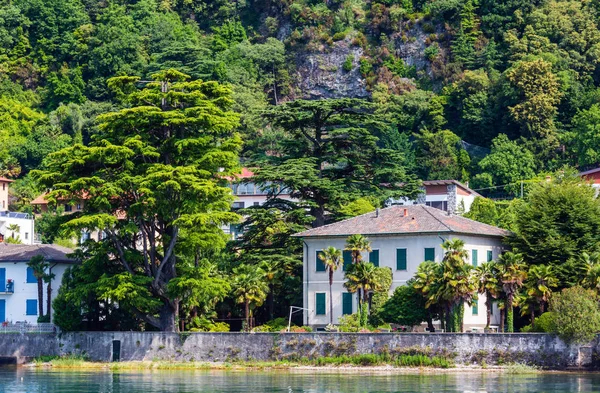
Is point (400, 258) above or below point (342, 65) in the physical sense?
below

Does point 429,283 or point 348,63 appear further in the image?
point 348,63

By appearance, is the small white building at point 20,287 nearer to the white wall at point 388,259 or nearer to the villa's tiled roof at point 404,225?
the white wall at point 388,259

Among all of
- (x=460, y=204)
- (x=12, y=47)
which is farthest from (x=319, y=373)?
(x=12, y=47)

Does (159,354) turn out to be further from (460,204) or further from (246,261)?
(460,204)

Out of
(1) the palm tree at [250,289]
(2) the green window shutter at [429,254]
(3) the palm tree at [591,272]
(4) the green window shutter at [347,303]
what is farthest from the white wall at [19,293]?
(3) the palm tree at [591,272]

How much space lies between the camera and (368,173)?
93.4 metres

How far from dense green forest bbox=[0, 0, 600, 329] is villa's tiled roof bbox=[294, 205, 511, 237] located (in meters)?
3.86

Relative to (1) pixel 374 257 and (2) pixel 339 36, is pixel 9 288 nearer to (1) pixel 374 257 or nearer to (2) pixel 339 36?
(1) pixel 374 257

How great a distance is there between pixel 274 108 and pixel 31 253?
18834 millimetres

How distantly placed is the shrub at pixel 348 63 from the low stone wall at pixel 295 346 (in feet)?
242

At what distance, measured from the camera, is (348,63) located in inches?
5930

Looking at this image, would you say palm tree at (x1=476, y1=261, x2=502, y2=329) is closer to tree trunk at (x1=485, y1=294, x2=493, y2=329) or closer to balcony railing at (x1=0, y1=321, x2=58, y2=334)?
tree trunk at (x1=485, y1=294, x2=493, y2=329)

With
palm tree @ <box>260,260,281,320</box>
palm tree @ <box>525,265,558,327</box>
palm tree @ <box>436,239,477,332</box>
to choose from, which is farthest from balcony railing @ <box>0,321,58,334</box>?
palm tree @ <box>525,265,558,327</box>

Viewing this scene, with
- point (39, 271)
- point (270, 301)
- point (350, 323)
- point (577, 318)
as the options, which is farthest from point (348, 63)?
point (577, 318)
